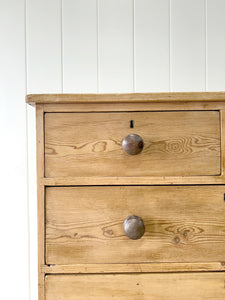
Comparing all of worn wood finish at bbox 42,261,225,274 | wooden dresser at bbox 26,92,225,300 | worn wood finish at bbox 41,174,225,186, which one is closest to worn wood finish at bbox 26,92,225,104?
wooden dresser at bbox 26,92,225,300

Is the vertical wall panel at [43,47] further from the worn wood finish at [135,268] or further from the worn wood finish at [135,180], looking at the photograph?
the worn wood finish at [135,268]

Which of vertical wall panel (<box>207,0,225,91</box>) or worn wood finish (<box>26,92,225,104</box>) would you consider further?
vertical wall panel (<box>207,0,225,91</box>)

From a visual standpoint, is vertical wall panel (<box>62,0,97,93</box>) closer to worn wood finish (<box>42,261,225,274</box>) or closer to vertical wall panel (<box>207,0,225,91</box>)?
vertical wall panel (<box>207,0,225,91</box>)

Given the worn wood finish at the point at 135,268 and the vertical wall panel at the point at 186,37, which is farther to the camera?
the vertical wall panel at the point at 186,37

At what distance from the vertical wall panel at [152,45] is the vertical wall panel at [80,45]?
6.8 inches

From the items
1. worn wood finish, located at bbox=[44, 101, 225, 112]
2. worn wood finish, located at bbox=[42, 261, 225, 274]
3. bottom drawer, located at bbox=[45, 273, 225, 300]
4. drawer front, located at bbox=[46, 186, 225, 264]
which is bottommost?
bottom drawer, located at bbox=[45, 273, 225, 300]

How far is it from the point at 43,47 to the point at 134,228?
34.3 inches

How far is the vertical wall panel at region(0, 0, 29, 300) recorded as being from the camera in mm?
1255

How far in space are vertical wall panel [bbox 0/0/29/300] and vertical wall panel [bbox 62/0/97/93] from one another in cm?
20

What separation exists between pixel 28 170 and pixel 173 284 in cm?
74

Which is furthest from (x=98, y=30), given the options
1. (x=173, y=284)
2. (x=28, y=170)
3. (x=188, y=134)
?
(x=173, y=284)

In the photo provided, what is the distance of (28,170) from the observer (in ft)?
4.12

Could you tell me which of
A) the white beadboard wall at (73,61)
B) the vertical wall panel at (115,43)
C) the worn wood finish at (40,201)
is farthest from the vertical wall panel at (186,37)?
the worn wood finish at (40,201)

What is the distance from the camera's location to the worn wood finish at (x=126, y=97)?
70cm
